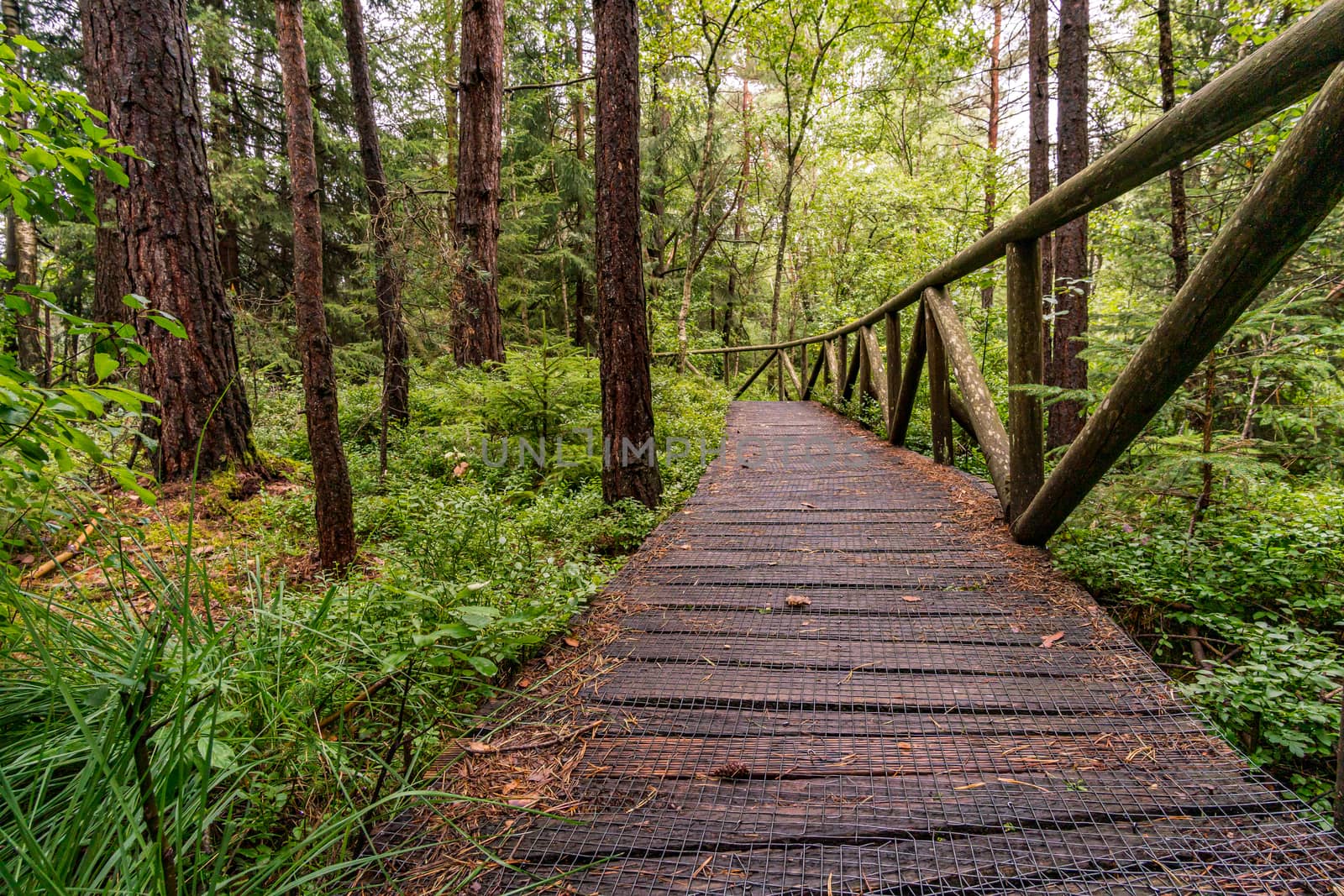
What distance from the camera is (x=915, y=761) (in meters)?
1.39

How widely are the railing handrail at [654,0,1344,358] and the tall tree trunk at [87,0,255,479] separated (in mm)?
5278

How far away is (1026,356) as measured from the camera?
262 centimetres

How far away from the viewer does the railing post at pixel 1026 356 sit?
261 cm

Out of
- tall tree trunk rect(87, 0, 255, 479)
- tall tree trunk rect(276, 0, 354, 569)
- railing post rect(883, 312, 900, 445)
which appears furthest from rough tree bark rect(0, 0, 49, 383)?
railing post rect(883, 312, 900, 445)

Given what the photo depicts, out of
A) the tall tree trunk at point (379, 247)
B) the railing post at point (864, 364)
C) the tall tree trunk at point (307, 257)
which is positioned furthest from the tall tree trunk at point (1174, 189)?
the tall tree trunk at point (379, 247)

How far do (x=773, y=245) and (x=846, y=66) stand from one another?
7248mm

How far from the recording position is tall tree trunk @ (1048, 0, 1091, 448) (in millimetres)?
5414

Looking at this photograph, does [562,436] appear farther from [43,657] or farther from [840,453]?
[43,657]

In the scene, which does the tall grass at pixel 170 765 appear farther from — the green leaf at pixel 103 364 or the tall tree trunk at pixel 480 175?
the tall tree trunk at pixel 480 175

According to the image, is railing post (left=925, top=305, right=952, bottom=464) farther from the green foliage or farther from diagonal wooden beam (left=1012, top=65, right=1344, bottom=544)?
diagonal wooden beam (left=1012, top=65, right=1344, bottom=544)

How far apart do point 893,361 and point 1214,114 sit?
147 inches

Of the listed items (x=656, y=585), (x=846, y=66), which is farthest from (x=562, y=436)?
(x=846, y=66)

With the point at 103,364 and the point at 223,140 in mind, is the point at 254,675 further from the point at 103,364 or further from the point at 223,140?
the point at 223,140

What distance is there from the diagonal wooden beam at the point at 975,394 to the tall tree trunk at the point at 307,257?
3.62 metres
